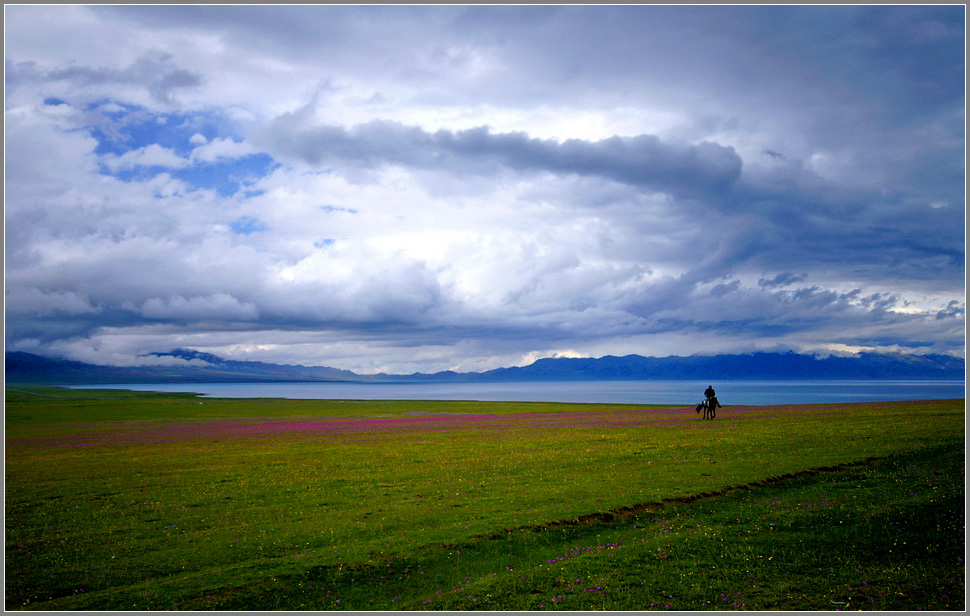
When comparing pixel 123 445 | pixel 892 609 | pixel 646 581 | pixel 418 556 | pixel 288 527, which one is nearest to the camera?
pixel 892 609

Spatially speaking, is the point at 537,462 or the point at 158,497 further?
the point at 537,462

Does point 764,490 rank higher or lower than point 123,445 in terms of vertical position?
higher

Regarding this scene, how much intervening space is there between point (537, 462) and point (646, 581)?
55.1 ft

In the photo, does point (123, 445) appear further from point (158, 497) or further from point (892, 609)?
point (892, 609)

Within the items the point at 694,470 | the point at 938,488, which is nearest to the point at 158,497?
the point at 694,470

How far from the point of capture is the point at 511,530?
16.8 metres

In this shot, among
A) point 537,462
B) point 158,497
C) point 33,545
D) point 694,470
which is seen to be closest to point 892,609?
point 694,470

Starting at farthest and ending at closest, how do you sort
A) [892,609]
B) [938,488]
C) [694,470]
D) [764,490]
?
[694,470] < [764,490] < [938,488] < [892,609]

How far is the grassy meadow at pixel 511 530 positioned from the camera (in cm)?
1247

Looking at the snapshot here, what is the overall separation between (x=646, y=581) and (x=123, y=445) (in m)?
45.2

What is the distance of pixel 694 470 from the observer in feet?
81.4

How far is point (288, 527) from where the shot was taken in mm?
17984

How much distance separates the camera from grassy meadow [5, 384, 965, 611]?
12.5 m

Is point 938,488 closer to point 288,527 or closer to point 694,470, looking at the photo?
point 694,470
